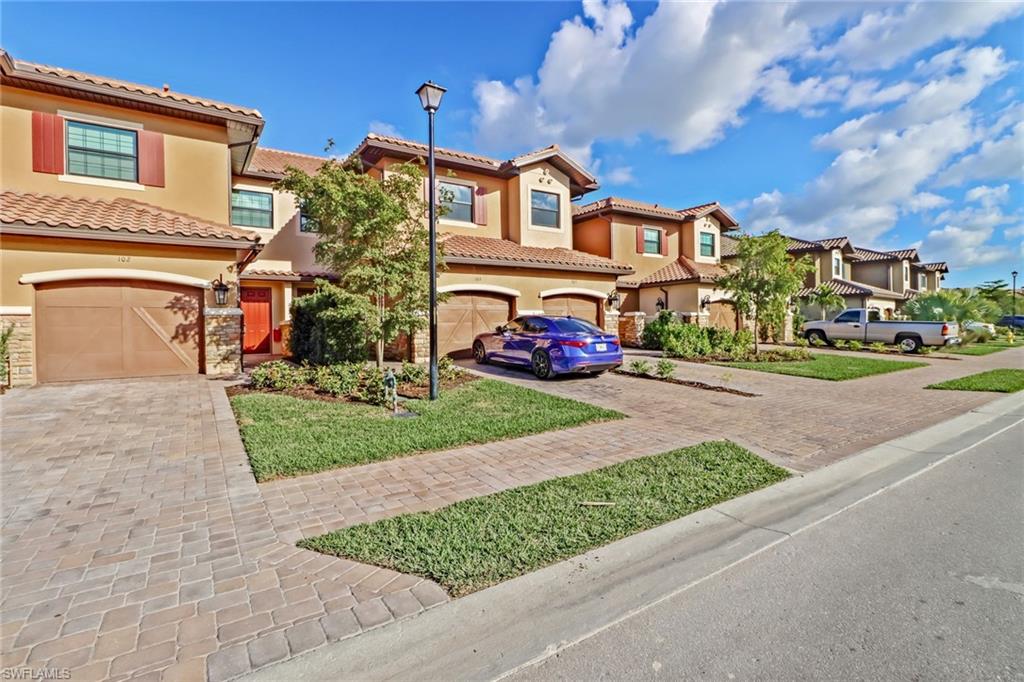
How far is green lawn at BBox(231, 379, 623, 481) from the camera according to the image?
5696 millimetres

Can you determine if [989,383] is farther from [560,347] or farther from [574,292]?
[574,292]

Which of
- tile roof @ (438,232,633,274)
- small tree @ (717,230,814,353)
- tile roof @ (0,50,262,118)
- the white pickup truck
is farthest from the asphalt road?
the white pickup truck

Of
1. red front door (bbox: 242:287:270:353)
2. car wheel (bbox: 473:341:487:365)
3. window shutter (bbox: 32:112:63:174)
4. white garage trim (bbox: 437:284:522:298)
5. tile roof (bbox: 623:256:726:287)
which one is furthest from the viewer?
tile roof (bbox: 623:256:726:287)

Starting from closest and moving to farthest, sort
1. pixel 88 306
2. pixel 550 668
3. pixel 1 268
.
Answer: pixel 550 668 → pixel 1 268 → pixel 88 306

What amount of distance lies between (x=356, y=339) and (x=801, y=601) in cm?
996

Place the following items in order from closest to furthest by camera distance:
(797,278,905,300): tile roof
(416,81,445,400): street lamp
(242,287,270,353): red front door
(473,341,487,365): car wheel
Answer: (416,81,445,400): street lamp → (473,341,487,365): car wheel → (242,287,270,353): red front door → (797,278,905,300): tile roof

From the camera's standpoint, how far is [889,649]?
2.59 metres

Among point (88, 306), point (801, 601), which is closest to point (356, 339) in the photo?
point (88, 306)

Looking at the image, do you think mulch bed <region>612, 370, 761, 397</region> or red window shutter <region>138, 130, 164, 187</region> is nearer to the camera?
mulch bed <region>612, 370, 761, 397</region>

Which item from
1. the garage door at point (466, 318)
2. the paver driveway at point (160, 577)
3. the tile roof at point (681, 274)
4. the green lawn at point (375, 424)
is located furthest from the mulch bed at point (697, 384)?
the tile roof at point (681, 274)

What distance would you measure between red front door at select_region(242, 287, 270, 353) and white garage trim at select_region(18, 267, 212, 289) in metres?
5.61

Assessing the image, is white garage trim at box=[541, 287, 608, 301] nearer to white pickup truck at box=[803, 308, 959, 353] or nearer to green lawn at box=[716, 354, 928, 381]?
green lawn at box=[716, 354, 928, 381]

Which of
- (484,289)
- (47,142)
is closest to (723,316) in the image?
(484,289)

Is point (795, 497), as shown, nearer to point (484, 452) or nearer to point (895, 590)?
point (895, 590)
